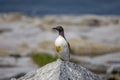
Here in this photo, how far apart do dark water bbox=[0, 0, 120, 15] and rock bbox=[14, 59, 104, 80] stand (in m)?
41.6

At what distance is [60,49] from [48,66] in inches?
29.9

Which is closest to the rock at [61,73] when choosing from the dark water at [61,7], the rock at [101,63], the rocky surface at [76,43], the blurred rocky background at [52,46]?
the blurred rocky background at [52,46]

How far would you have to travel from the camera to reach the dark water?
53.4 meters

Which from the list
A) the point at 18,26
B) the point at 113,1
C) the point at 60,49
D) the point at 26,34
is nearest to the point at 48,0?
the point at 113,1

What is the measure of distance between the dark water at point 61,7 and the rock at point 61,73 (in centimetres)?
4161

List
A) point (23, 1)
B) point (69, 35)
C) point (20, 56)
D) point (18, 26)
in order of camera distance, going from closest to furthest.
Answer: point (20, 56), point (69, 35), point (18, 26), point (23, 1)

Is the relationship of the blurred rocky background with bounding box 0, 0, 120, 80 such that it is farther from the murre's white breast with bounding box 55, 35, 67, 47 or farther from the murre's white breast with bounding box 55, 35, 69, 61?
the murre's white breast with bounding box 55, 35, 67, 47

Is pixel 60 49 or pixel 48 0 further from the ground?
pixel 60 49

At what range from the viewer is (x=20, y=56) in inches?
985

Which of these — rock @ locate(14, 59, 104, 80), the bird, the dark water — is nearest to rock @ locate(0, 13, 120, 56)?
the bird

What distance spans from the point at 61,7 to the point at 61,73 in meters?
53.6

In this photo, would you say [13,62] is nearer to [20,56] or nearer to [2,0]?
[20,56]

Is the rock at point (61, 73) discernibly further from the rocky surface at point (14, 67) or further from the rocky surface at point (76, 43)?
the rocky surface at point (76, 43)

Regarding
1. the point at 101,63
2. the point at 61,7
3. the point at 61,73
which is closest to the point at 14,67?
the point at 101,63
